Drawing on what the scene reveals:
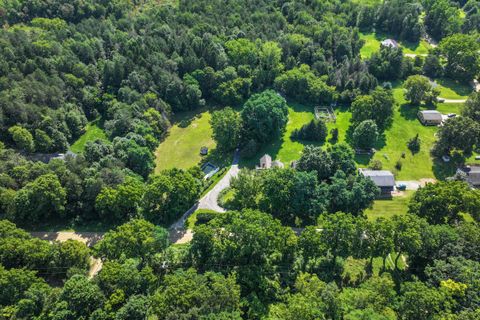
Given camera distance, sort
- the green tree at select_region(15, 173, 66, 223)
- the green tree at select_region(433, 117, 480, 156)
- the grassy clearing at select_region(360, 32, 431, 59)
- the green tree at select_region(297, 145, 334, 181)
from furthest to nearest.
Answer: the grassy clearing at select_region(360, 32, 431, 59) < the green tree at select_region(433, 117, 480, 156) < the green tree at select_region(297, 145, 334, 181) < the green tree at select_region(15, 173, 66, 223)

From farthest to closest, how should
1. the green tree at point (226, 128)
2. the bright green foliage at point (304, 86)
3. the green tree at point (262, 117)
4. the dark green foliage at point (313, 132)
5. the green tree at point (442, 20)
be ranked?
the green tree at point (442, 20) < the bright green foliage at point (304, 86) < the dark green foliage at point (313, 132) < the green tree at point (262, 117) < the green tree at point (226, 128)

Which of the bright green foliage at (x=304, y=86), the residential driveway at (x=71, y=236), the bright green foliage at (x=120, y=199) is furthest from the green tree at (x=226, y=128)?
the residential driveway at (x=71, y=236)

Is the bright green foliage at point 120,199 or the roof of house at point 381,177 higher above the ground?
Result: the bright green foliage at point 120,199

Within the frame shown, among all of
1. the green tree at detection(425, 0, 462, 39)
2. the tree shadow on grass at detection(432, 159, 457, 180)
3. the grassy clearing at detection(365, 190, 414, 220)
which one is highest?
the green tree at detection(425, 0, 462, 39)

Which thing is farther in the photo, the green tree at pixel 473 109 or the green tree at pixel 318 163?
the green tree at pixel 473 109

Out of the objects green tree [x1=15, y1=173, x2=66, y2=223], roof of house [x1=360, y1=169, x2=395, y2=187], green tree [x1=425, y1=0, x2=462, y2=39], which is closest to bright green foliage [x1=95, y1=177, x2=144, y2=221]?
green tree [x1=15, y1=173, x2=66, y2=223]

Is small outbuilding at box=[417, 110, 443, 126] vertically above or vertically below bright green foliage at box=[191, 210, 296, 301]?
below

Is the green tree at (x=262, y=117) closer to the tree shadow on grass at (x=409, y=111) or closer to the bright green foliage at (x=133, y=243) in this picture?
the tree shadow on grass at (x=409, y=111)

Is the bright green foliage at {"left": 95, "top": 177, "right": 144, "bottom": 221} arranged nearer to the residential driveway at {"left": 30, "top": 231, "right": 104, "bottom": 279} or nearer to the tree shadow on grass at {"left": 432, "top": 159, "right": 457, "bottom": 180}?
the residential driveway at {"left": 30, "top": 231, "right": 104, "bottom": 279}
